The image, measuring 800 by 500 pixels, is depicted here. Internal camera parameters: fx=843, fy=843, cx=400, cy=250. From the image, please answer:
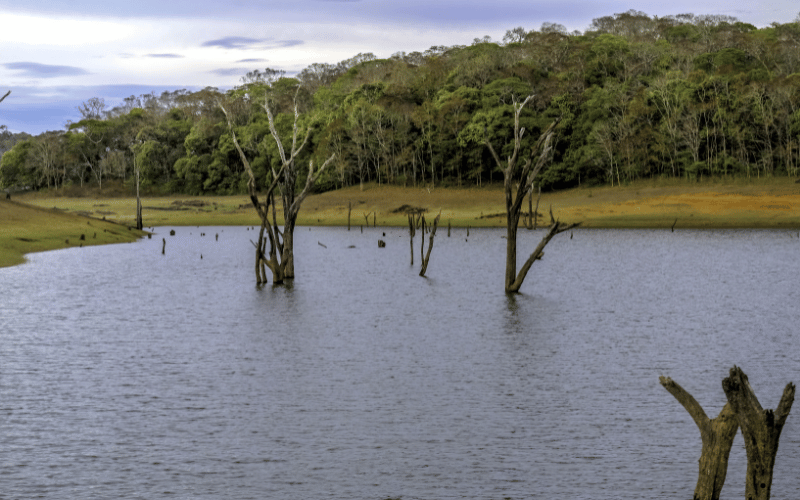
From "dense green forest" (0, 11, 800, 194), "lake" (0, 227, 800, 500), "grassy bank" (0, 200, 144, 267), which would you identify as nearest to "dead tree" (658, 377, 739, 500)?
"lake" (0, 227, 800, 500)

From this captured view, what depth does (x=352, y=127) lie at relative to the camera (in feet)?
A: 393

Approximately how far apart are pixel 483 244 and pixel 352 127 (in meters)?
48.6

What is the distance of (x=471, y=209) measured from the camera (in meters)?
106

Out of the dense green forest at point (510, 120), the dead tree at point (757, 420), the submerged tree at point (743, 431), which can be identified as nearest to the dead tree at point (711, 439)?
the submerged tree at point (743, 431)

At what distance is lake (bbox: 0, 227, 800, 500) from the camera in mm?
13984

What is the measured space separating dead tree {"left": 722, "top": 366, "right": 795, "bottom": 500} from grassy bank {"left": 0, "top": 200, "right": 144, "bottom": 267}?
172ft

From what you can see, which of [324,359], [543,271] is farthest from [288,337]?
[543,271]

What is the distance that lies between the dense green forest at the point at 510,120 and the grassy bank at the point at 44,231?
16962 millimetres

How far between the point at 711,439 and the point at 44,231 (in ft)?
218

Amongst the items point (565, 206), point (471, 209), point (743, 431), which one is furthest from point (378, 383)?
point (471, 209)

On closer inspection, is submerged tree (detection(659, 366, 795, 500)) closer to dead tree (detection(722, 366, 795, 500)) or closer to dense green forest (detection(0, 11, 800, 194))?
dead tree (detection(722, 366, 795, 500))

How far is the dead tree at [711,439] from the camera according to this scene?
11.0m

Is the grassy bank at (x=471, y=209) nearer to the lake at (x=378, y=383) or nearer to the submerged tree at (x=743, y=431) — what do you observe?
the lake at (x=378, y=383)

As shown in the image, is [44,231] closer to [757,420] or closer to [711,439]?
[711,439]
